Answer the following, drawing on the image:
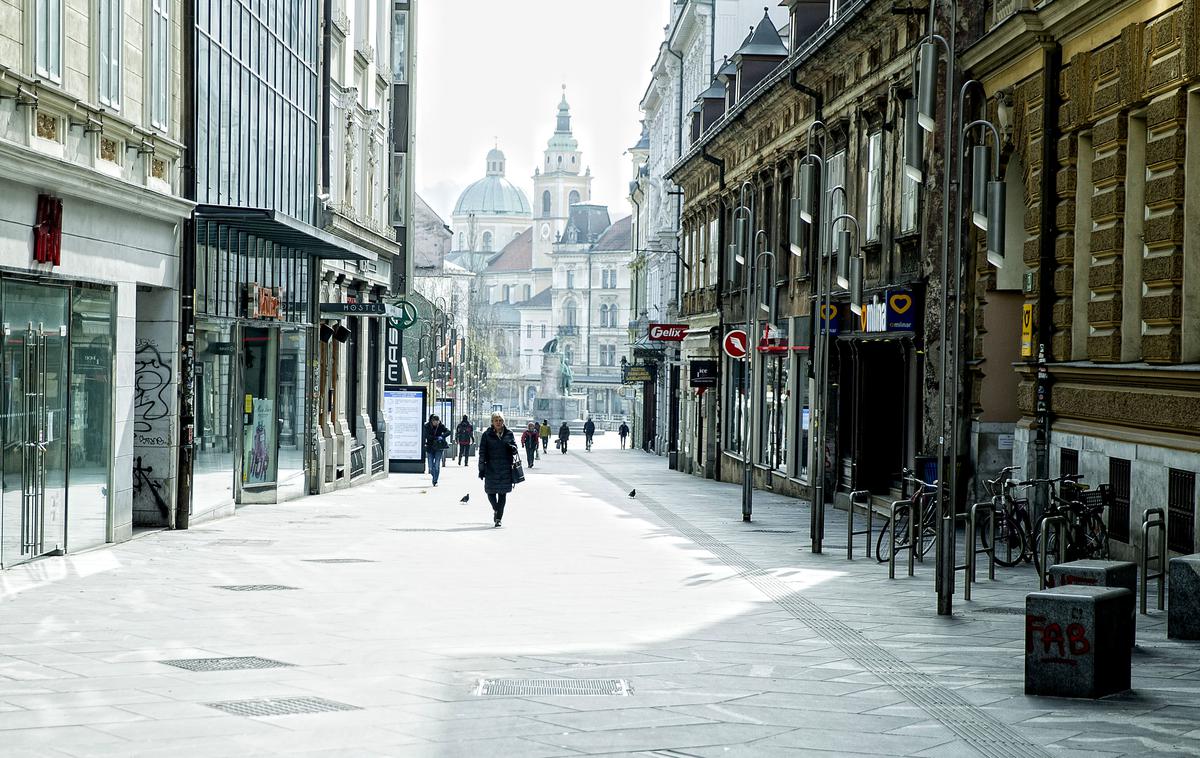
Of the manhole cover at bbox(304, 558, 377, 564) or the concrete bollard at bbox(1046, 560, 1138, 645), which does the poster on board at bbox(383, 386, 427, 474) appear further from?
the concrete bollard at bbox(1046, 560, 1138, 645)

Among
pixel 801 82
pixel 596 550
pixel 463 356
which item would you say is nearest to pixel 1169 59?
pixel 596 550

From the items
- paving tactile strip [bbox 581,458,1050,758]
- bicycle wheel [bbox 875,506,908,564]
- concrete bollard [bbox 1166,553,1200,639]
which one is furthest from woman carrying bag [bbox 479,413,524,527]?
concrete bollard [bbox 1166,553,1200,639]

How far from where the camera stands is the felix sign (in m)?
44.7

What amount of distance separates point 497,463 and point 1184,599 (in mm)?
13709

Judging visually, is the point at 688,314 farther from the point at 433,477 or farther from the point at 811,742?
the point at 811,742

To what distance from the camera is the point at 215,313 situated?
23.5 metres

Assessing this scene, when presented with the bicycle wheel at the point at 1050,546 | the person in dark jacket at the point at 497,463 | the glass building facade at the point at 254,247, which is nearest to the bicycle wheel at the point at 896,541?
the bicycle wheel at the point at 1050,546

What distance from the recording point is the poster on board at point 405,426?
4125cm

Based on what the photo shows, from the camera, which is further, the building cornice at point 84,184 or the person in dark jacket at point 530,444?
the person in dark jacket at point 530,444

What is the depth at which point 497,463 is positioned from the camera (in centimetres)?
2438

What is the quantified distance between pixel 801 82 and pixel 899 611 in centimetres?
2055

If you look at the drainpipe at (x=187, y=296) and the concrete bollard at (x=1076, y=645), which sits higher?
the drainpipe at (x=187, y=296)

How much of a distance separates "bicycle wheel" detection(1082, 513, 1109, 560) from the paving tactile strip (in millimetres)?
2888

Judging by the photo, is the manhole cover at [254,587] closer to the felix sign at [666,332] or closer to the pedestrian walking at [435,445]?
the pedestrian walking at [435,445]
